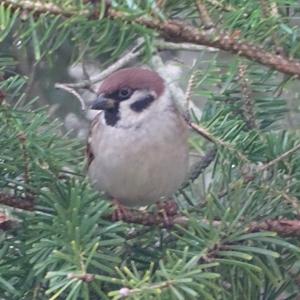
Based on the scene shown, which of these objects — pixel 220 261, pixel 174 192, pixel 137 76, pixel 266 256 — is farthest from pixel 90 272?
pixel 137 76

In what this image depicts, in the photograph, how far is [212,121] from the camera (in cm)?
189

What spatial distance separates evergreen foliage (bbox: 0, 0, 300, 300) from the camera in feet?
4.69

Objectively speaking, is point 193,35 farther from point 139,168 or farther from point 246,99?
point 139,168

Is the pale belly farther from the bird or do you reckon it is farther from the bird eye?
the bird eye

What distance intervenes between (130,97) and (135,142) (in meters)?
0.15

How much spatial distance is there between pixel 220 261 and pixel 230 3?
41 cm

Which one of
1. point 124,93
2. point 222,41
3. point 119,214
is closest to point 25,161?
point 119,214

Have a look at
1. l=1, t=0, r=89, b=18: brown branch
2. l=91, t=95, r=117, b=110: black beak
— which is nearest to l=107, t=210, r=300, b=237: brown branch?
l=1, t=0, r=89, b=18: brown branch

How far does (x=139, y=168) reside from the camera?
227 centimetres

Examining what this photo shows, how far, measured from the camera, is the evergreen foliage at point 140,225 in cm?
143

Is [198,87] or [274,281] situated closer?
[274,281]

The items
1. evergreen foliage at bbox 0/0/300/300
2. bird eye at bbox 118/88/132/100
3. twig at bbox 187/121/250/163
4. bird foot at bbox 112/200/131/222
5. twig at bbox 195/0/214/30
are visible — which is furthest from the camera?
bird eye at bbox 118/88/132/100

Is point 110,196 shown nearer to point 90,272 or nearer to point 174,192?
point 174,192

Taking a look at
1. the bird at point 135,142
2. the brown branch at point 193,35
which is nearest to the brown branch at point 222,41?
the brown branch at point 193,35
